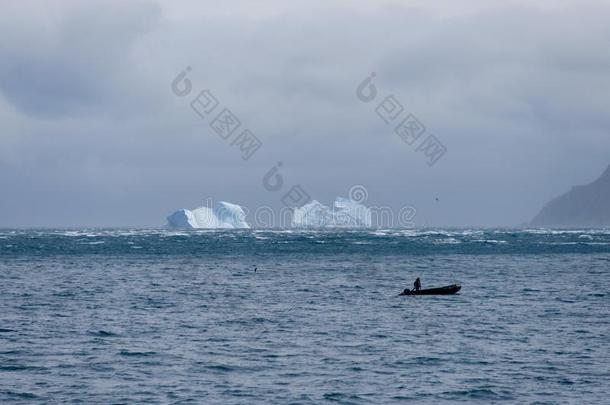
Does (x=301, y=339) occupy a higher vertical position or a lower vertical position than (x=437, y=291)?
lower

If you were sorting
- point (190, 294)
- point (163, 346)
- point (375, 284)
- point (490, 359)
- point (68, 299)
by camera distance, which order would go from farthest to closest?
1. point (375, 284)
2. point (190, 294)
3. point (68, 299)
4. point (163, 346)
5. point (490, 359)

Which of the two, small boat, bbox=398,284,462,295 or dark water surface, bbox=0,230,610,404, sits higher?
small boat, bbox=398,284,462,295

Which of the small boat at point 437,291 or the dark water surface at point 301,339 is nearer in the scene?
the dark water surface at point 301,339

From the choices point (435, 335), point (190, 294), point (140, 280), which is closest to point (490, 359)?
point (435, 335)

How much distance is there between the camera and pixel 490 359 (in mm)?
33656

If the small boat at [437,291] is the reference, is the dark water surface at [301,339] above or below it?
below

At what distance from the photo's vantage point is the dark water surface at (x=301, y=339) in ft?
93.7

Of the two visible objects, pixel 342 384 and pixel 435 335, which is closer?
pixel 342 384

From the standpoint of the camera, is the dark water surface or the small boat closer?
the dark water surface

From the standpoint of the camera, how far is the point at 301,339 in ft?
126

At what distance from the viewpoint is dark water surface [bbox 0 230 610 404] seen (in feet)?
93.7

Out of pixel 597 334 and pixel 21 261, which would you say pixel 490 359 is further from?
pixel 21 261

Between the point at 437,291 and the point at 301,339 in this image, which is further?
the point at 437,291

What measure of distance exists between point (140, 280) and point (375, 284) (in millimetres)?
20756
